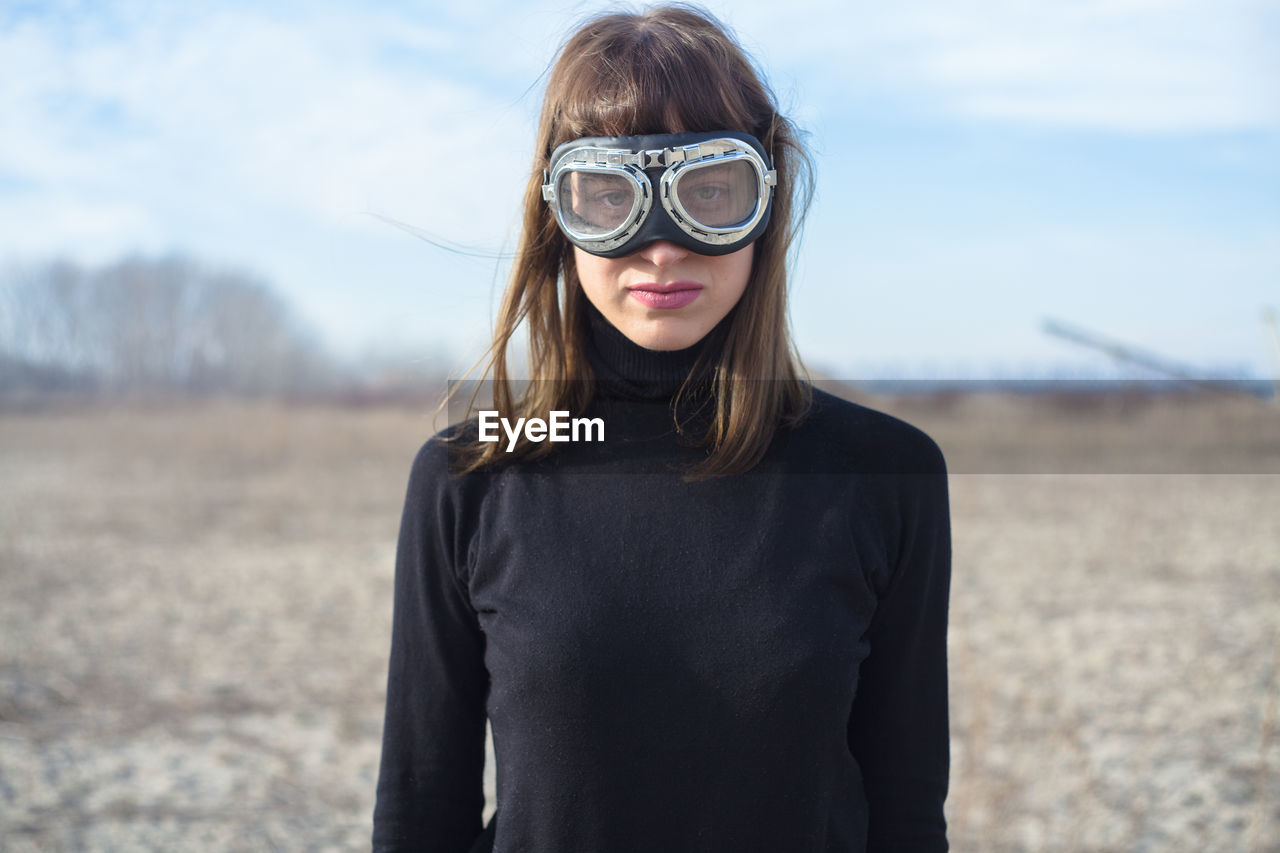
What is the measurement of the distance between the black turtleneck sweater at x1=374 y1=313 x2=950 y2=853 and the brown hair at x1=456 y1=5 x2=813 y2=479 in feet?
0.15

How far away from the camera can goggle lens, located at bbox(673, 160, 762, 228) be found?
4.47 feet

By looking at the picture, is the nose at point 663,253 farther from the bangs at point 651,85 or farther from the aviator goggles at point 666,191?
the bangs at point 651,85

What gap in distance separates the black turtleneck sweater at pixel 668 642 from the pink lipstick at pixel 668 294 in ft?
0.34

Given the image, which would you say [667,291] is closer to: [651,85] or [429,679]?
[651,85]

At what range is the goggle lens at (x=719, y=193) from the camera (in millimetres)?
1361

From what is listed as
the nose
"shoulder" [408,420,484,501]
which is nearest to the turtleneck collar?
the nose

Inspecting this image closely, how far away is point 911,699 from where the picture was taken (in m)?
1.47

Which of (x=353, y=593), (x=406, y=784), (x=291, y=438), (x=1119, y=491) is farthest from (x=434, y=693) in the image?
(x=291, y=438)

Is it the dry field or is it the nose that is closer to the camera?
the nose

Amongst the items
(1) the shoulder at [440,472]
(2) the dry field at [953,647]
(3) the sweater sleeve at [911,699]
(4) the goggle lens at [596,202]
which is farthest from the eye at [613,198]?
(2) the dry field at [953,647]

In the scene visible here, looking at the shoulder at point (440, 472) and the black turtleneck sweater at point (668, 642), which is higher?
the shoulder at point (440, 472)

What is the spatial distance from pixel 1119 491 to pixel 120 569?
17.0 m

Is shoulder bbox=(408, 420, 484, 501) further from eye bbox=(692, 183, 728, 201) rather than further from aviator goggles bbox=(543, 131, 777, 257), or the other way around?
eye bbox=(692, 183, 728, 201)

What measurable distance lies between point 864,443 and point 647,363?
345 millimetres
